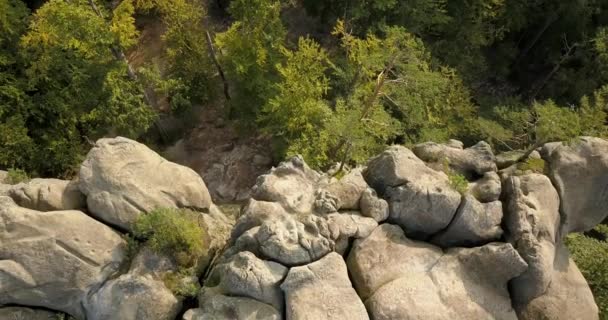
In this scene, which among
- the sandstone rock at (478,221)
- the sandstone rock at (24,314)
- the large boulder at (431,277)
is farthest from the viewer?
the sandstone rock at (478,221)

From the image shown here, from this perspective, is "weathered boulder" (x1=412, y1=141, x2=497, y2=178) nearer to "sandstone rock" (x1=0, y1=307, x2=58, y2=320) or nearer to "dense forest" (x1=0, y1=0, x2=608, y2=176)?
"dense forest" (x1=0, y1=0, x2=608, y2=176)

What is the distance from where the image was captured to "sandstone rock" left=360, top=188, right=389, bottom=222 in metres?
15.6

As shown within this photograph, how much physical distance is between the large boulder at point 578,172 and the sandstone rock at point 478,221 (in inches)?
123

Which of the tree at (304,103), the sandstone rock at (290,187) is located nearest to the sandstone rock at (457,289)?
the sandstone rock at (290,187)

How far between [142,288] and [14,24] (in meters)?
17.9

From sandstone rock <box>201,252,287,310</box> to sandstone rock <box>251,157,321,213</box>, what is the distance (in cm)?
232

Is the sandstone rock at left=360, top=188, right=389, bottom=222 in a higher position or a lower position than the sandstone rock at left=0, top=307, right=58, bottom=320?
higher

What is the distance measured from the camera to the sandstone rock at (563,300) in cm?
1603

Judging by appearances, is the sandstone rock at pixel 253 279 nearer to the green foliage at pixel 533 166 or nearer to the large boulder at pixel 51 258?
the large boulder at pixel 51 258

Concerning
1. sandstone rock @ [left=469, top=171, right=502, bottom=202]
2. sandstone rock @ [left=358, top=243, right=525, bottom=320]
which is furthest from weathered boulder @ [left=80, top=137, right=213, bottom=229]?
sandstone rock @ [left=469, top=171, right=502, bottom=202]

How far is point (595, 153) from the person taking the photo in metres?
16.6

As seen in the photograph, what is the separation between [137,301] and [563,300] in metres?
14.2

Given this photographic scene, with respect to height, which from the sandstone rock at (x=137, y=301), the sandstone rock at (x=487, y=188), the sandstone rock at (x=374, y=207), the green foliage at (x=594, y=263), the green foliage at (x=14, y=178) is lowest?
the green foliage at (x=594, y=263)

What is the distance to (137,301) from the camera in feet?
47.3
